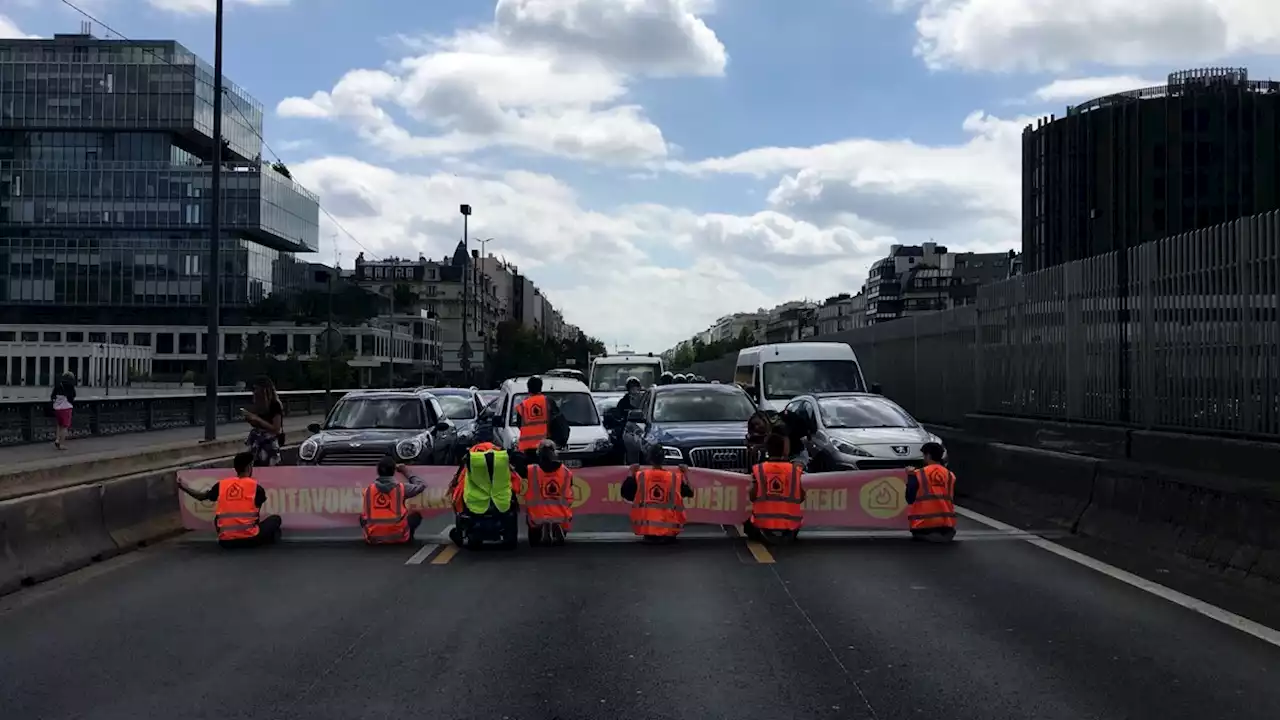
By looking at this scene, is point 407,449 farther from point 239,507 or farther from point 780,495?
point 780,495

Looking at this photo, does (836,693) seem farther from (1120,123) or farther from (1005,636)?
(1120,123)

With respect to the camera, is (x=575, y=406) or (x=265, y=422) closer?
(x=265, y=422)

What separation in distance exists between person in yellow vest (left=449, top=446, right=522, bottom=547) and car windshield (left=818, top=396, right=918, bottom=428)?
5.86 metres

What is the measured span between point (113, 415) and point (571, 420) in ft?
60.5

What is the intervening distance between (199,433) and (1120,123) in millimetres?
73048

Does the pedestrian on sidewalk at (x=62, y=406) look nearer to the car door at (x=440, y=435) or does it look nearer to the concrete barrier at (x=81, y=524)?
the car door at (x=440, y=435)

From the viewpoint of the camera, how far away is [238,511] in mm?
12281

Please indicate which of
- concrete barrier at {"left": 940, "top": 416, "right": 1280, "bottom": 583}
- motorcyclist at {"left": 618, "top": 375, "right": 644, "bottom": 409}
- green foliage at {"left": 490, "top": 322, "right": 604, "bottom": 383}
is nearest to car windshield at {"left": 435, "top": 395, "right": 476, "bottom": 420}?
motorcyclist at {"left": 618, "top": 375, "right": 644, "bottom": 409}

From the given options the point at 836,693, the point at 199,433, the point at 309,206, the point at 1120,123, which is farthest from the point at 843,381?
the point at 309,206

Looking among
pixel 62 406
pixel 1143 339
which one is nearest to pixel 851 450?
pixel 1143 339

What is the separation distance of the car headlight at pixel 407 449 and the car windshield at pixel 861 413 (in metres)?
5.80

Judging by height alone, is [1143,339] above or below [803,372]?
above

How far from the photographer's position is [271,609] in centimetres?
888

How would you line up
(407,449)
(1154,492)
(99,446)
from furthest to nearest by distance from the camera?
(99,446) → (407,449) → (1154,492)
